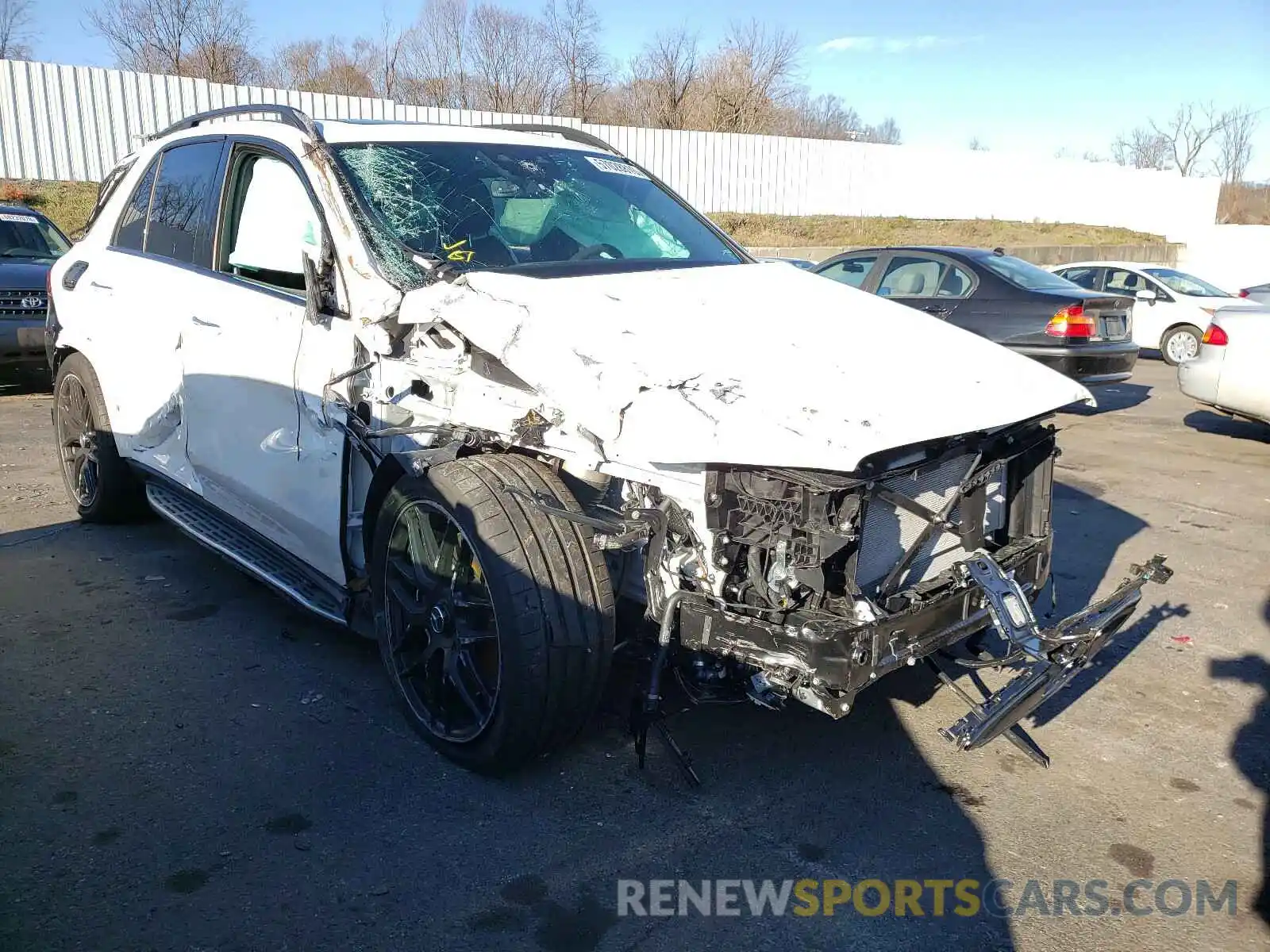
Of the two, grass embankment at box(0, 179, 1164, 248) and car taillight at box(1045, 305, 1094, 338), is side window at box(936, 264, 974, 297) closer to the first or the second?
car taillight at box(1045, 305, 1094, 338)

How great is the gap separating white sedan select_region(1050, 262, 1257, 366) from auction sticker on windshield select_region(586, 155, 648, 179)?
1231 centimetres

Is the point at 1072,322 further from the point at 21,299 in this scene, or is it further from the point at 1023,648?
the point at 21,299

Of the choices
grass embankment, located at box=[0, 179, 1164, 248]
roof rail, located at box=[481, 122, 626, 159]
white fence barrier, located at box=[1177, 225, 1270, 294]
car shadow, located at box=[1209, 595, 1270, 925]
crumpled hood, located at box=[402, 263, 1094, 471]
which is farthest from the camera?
white fence barrier, located at box=[1177, 225, 1270, 294]

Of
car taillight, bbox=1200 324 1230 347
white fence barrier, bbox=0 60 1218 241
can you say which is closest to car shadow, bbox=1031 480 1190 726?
car taillight, bbox=1200 324 1230 347

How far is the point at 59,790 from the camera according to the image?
3.27 m

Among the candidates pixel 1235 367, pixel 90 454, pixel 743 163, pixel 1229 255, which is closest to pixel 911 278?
pixel 1235 367

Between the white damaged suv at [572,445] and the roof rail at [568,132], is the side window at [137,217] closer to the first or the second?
the white damaged suv at [572,445]

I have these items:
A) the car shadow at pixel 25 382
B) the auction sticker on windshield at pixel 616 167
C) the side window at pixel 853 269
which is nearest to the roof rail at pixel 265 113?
the auction sticker on windshield at pixel 616 167

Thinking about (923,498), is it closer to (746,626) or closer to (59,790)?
(746,626)

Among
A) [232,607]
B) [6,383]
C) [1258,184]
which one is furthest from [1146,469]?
[1258,184]

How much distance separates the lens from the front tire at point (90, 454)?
546cm

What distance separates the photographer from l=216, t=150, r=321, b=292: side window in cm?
388

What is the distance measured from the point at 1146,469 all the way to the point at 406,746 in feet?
21.7

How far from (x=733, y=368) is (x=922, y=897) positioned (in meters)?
1.57
